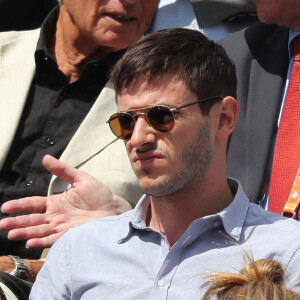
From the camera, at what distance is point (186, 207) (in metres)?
2.48

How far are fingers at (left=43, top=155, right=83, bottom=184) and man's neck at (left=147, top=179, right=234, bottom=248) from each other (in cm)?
71

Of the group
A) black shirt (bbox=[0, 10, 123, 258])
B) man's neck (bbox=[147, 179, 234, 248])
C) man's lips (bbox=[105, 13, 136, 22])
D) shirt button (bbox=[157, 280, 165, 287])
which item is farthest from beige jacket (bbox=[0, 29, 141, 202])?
shirt button (bbox=[157, 280, 165, 287])

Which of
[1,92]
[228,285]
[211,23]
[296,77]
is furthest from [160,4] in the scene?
[228,285]

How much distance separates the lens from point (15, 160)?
351 cm

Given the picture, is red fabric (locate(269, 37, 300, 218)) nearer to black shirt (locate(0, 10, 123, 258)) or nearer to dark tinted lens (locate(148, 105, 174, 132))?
dark tinted lens (locate(148, 105, 174, 132))

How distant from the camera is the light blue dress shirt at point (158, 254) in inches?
90.5

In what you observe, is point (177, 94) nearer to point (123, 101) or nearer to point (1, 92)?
point (123, 101)

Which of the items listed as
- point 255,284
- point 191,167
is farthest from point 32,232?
point 255,284

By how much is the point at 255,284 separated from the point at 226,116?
0.77 meters

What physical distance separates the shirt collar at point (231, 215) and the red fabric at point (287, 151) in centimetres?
43

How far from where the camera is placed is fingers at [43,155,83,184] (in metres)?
3.11

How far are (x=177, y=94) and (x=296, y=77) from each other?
2.66ft

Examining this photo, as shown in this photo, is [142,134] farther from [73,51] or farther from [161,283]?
[73,51]

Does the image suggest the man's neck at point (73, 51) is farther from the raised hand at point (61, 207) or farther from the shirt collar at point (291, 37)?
the shirt collar at point (291, 37)
